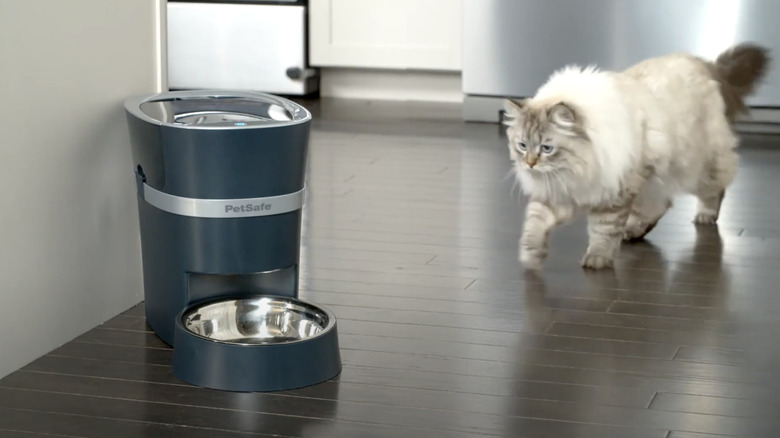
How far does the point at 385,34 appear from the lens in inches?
211

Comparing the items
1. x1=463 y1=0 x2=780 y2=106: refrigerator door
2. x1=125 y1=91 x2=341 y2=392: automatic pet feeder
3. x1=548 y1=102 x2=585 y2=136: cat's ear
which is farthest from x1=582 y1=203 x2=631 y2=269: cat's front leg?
x1=463 y1=0 x2=780 y2=106: refrigerator door

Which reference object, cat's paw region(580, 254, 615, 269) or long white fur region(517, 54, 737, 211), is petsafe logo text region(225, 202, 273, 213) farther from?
cat's paw region(580, 254, 615, 269)

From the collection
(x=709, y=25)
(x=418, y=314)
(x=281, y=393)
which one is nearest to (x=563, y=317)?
(x=418, y=314)

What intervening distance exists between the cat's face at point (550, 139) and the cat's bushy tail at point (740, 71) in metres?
0.72

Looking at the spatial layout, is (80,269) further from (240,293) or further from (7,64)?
(7,64)

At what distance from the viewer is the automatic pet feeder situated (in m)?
1.87

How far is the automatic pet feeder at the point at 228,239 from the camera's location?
187 centimetres

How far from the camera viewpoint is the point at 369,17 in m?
5.34

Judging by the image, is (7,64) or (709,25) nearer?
(7,64)

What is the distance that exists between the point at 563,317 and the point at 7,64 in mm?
1208

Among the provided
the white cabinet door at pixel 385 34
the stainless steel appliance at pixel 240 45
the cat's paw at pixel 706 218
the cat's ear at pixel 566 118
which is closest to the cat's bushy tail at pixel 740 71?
the cat's paw at pixel 706 218

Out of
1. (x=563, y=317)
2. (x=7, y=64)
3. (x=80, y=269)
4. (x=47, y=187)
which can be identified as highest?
(x=7, y=64)

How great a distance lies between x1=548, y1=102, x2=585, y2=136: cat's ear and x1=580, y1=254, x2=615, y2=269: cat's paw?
33 cm

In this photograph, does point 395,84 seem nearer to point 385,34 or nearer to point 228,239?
point 385,34
